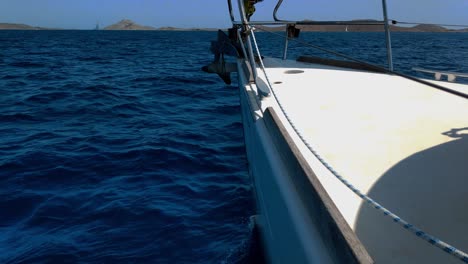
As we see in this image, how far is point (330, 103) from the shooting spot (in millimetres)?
3645

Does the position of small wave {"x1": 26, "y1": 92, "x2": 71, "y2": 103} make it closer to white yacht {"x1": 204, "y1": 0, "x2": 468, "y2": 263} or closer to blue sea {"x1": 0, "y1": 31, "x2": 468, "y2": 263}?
blue sea {"x1": 0, "y1": 31, "x2": 468, "y2": 263}

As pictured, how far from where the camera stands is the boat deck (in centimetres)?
181

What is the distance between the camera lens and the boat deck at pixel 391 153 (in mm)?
1812

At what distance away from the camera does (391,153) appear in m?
2.55

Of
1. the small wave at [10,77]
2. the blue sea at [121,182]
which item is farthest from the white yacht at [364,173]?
the small wave at [10,77]

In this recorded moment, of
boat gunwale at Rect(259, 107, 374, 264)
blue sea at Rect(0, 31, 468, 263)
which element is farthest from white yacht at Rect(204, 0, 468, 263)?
blue sea at Rect(0, 31, 468, 263)

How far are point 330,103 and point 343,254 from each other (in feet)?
7.86

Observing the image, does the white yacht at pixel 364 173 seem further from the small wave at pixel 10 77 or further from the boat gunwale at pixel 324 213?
the small wave at pixel 10 77

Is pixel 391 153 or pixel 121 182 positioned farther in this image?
pixel 121 182

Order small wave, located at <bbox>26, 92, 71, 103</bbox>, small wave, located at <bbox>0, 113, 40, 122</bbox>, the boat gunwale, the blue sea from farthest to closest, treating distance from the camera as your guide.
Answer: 1. small wave, located at <bbox>26, 92, 71, 103</bbox>
2. small wave, located at <bbox>0, 113, 40, 122</bbox>
3. the blue sea
4. the boat gunwale

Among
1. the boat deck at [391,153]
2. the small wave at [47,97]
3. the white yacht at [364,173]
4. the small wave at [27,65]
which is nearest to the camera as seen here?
the white yacht at [364,173]

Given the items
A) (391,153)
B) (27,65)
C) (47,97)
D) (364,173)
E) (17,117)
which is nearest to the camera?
(364,173)

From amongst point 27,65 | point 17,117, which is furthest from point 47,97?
point 27,65

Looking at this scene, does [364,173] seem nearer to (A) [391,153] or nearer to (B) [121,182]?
(A) [391,153]
